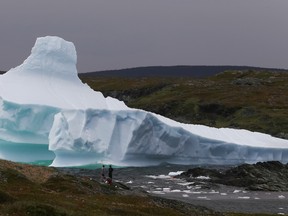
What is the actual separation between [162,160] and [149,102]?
72696 millimetres

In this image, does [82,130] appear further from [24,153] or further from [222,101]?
[222,101]

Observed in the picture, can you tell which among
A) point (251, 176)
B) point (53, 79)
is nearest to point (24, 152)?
point (53, 79)

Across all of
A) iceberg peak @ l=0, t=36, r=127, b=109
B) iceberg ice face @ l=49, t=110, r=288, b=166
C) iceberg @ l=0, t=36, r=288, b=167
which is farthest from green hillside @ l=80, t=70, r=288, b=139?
iceberg peak @ l=0, t=36, r=127, b=109

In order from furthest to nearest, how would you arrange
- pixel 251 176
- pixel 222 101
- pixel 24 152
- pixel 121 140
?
pixel 222 101 → pixel 24 152 → pixel 121 140 → pixel 251 176

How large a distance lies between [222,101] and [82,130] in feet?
231

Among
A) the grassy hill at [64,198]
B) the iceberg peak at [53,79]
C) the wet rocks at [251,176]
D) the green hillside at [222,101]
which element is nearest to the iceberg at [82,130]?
the iceberg peak at [53,79]

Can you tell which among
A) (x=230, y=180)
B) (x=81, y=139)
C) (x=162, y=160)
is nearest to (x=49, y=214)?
(x=230, y=180)

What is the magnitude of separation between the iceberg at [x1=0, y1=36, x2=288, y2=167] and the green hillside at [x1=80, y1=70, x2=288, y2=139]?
29.9 meters

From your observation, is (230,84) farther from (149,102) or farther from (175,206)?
(175,206)

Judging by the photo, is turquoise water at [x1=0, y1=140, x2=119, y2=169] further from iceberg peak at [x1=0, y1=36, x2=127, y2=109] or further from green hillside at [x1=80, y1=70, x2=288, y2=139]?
green hillside at [x1=80, y1=70, x2=288, y2=139]

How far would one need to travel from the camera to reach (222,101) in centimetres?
13712

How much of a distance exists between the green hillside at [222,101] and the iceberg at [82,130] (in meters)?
29.9

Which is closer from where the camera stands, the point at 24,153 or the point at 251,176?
the point at 251,176

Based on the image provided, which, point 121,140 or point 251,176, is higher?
point 121,140
